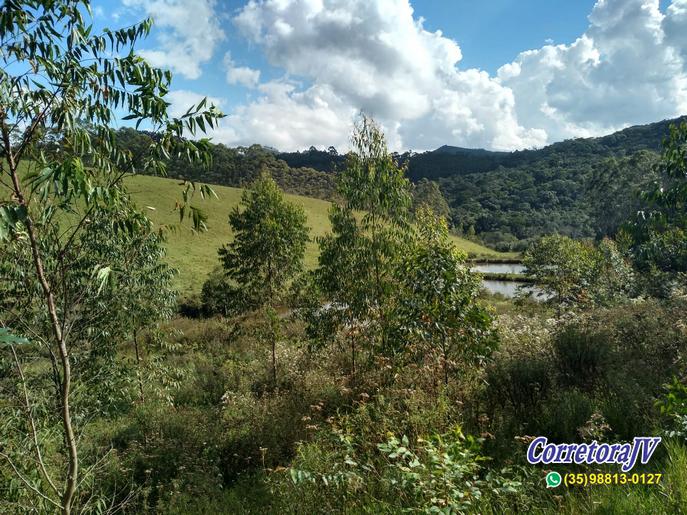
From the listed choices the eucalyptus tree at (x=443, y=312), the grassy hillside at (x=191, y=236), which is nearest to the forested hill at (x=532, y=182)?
the grassy hillside at (x=191, y=236)

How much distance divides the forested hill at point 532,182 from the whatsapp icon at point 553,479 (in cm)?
4040

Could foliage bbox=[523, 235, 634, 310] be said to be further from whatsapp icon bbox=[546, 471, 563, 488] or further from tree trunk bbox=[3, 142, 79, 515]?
tree trunk bbox=[3, 142, 79, 515]

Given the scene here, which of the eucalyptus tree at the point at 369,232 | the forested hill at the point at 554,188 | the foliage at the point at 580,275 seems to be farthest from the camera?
the forested hill at the point at 554,188

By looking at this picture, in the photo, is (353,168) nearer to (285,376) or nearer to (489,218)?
(285,376)

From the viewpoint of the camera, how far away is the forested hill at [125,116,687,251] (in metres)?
81.5

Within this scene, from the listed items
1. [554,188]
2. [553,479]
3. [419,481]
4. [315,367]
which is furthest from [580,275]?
[554,188]

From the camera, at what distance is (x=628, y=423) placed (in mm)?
5102

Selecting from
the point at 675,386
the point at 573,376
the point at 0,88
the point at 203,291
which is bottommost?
the point at 203,291

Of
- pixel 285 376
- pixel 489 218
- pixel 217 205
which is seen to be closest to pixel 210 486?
pixel 285 376

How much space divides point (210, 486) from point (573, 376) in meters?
6.79

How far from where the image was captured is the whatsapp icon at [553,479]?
3.86 meters

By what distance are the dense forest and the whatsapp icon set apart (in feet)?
0.10

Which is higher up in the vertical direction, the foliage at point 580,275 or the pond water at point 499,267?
the foliage at point 580,275
